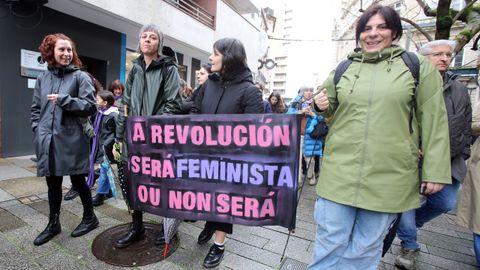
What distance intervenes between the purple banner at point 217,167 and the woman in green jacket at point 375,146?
34 cm

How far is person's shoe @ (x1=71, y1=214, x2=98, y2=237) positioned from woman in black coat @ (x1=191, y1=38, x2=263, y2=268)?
4.49ft

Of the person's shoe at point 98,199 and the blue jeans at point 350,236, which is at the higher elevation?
the blue jeans at point 350,236

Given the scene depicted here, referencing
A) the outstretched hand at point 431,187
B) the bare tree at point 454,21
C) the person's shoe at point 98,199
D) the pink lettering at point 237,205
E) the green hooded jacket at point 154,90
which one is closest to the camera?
the outstretched hand at point 431,187

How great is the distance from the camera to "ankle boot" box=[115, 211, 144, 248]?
2.67m

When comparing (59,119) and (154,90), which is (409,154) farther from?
(59,119)

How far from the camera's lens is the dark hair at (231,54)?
7.86ft

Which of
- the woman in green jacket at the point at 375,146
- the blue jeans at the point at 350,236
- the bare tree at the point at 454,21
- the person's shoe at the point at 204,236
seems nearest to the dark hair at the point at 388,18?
the woman in green jacket at the point at 375,146

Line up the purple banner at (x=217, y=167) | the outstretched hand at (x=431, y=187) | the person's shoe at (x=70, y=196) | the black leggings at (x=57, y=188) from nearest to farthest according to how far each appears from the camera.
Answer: the outstretched hand at (x=431, y=187), the purple banner at (x=217, y=167), the black leggings at (x=57, y=188), the person's shoe at (x=70, y=196)

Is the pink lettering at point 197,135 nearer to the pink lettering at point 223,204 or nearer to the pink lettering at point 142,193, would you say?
the pink lettering at point 223,204

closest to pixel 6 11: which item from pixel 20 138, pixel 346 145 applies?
pixel 20 138

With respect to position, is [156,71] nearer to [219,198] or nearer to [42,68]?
[219,198]

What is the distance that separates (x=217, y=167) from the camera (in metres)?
2.24

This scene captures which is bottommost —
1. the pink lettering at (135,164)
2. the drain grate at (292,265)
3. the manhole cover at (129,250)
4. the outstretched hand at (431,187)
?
the drain grate at (292,265)

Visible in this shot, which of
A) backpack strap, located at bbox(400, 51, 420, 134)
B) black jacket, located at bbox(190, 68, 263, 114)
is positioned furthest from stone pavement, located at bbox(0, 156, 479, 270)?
backpack strap, located at bbox(400, 51, 420, 134)
